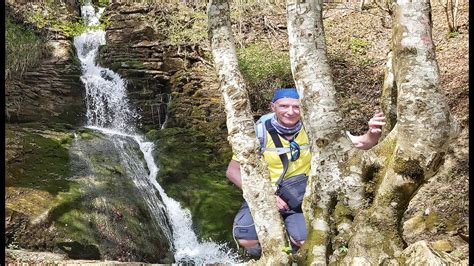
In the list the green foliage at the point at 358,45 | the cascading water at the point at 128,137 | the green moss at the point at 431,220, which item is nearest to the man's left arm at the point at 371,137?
the green moss at the point at 431,220

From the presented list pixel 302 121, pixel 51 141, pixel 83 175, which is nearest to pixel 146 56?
pixel 51 141

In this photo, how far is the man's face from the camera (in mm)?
3863

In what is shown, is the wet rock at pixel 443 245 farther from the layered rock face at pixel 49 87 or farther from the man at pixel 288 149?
the layered rock face at pixel 49 87

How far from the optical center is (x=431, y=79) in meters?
3.12

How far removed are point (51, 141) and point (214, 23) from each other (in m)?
7.44

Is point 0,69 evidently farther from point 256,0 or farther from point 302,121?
point 256,0

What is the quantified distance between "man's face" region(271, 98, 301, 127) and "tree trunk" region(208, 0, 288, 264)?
1.11 ft

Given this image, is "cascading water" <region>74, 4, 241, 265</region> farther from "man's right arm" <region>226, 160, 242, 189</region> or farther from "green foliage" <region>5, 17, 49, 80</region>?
"man's right arm" <region>226, 160, 242, 189</region>

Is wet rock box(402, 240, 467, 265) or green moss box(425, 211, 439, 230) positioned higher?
wet rock box(402, 240, 467, 265)

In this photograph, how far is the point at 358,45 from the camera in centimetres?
1487

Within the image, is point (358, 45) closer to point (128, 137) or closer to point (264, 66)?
point (264, 66)

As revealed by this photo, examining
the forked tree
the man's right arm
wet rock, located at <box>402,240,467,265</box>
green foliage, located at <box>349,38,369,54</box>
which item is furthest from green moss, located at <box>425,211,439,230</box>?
green foliage, located at <box>349,38,369,54</box>

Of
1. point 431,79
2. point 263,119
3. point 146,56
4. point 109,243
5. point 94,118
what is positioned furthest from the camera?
point 146,56

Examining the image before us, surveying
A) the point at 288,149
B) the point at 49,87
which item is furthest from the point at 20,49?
the point at 288,149
